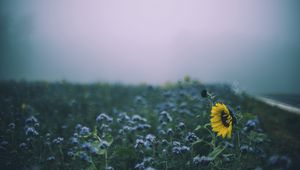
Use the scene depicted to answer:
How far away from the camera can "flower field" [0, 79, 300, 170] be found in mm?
3725

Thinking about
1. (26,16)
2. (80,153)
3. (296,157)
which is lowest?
(296,157)

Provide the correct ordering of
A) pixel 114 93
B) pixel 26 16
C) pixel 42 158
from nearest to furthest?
pixel 42 158 < pixel 114 93 < pixel 26 16

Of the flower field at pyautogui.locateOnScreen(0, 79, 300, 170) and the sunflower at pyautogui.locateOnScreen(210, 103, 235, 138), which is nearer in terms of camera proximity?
the sunflower at pyautogui.locateOnScreen(210, 103, 235, 138)

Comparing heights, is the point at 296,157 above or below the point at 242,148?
below

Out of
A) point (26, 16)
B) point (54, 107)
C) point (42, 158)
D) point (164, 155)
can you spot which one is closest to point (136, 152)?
point (164, 155)

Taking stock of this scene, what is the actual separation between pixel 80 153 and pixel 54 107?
407cm

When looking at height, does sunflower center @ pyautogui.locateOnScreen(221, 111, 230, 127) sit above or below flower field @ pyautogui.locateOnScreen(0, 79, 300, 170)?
above

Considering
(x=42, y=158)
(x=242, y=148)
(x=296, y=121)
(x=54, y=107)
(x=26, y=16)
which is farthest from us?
(x=26, y=16)

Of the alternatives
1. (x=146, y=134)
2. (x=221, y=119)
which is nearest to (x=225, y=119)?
(x=221, y=119)

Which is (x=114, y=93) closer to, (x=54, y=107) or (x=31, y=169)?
(x=54, y=107)

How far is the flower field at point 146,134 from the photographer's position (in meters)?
3.72

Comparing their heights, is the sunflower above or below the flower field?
above

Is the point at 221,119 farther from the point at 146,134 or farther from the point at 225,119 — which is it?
the point at 146,134

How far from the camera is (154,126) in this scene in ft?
19.7
